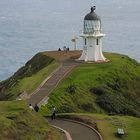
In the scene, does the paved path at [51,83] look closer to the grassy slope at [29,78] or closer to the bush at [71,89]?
the grassy slope at [29,78]

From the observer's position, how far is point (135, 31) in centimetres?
12650

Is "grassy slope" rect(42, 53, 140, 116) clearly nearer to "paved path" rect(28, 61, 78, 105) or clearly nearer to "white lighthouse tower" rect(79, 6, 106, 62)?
"paved path" rect(28, 61, 78, 105)

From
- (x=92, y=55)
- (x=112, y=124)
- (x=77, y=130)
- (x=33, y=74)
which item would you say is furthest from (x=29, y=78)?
(x=77, y=130)

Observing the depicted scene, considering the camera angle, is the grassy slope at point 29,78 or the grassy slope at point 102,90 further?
the grassy slope at point 29,78

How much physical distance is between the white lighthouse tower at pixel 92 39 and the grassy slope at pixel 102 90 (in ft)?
5.72

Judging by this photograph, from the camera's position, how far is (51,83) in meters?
44.0

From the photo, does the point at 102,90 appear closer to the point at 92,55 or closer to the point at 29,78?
the point at 29,78

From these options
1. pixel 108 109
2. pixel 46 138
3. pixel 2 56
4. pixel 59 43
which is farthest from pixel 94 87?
pixel 59 43

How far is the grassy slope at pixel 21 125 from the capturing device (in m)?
23.2

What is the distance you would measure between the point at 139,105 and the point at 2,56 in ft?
163

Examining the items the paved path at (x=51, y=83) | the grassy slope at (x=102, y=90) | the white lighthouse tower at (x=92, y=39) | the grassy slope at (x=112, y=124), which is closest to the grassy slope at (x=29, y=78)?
the paved path at (x=51, y=83)

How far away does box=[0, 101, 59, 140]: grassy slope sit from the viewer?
23250mm

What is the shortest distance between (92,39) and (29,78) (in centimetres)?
1147

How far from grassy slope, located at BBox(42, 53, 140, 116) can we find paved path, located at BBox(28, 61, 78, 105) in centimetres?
58
